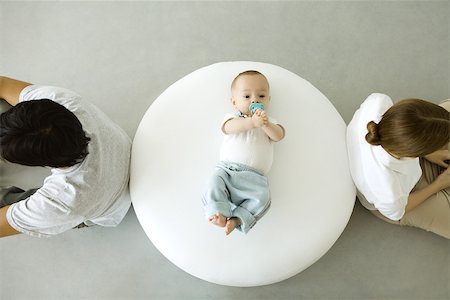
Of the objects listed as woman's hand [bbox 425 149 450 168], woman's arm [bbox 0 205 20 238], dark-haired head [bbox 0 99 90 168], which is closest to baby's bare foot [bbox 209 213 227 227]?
dark-haired head [bbox 0 99 90 168]

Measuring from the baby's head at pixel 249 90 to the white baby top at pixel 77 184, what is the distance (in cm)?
52

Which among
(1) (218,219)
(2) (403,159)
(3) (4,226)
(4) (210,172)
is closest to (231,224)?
(1) (218,219)

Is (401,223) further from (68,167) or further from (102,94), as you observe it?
(102,94)

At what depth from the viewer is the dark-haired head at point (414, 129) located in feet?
3.73

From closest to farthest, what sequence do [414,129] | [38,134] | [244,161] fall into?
1. [38,134]
2. [414,129]
3. [244,161]

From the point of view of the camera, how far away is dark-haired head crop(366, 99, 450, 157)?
3.73 ft

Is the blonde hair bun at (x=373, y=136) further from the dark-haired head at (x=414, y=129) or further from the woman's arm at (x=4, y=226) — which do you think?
the woman's arm at (x=4, y=226)

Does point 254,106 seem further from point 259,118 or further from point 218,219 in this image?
point 218,219

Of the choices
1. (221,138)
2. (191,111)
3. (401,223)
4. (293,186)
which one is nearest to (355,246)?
(401,223)

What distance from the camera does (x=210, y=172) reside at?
141 cm

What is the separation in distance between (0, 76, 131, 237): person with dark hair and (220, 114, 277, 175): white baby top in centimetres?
44

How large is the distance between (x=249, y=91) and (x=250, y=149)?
0.24 m

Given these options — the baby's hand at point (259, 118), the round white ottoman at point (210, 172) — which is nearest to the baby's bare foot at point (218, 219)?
the round white ottoman at point (210, 172)

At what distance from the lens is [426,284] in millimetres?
1713
